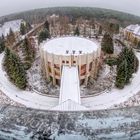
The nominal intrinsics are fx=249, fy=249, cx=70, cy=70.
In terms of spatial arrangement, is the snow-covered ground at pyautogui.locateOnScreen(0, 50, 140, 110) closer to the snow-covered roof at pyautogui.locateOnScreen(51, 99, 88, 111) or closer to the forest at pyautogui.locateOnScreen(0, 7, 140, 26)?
the snow-covered roof at pyautogui.locateOnScreen(51, 99, 88, 111)

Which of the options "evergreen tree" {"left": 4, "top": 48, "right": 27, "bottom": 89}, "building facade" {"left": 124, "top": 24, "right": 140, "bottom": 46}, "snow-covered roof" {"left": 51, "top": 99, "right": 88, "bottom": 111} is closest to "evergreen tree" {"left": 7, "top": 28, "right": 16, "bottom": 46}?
"evergreen tree" {"left": 4, "top": 48, "right": 27, "bottom": 89}

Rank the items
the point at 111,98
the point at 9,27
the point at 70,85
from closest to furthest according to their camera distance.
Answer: the point at 70,85 < the point at 111,98 < the point at 9,27

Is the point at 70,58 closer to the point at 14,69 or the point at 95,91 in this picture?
the point at 95,91

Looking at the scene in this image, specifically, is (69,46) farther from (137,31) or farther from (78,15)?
(78,15)

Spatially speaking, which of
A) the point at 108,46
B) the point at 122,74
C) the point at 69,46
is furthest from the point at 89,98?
the point at 108,46

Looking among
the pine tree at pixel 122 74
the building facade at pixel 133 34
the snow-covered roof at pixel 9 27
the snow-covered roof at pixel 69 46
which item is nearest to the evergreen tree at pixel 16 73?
the snow-covered roof at pixel 69 46

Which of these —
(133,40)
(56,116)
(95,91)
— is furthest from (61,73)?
(56,116)
